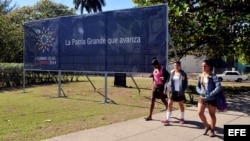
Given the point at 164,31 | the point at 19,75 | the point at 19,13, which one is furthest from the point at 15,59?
the point at 164,31

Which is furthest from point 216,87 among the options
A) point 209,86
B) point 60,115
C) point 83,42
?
point 83,42

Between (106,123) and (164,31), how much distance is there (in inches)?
182

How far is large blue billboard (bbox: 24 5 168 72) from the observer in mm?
13070

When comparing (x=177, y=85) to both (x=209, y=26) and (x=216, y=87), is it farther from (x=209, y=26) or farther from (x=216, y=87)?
(x=209, y=26)

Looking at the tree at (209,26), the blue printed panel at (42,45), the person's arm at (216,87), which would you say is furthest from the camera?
the blue printed panel at (42,45)

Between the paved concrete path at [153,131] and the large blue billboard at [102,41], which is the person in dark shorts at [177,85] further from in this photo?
the large blue billboard at [102,41]

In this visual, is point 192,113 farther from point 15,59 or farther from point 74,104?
point 15,59

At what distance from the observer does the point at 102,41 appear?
581 inches

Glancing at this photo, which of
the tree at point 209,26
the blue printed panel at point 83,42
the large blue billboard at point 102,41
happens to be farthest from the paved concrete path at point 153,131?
the tree at point 209,26

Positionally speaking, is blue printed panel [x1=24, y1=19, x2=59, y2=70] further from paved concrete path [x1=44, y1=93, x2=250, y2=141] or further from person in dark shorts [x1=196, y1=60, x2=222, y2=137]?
person in dark shorts [x1=196, y1=60, x2=222, y2=137]

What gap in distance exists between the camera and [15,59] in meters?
35.1

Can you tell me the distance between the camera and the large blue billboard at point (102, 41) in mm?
13070

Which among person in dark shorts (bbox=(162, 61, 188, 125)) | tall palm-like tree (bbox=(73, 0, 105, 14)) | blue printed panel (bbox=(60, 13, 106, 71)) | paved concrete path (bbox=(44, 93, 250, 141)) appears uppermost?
tall palm-like tree (bbox=(73, 0, 105, 14))

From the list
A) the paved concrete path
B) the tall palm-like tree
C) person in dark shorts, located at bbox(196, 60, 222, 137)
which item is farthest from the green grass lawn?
the tall palm-like tree
